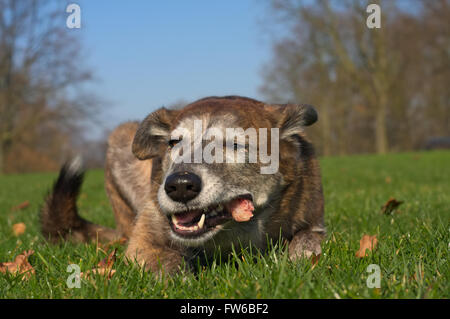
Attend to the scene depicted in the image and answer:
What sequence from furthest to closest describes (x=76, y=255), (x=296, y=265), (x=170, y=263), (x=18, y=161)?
(x=18, y=161) → (x=76, y=255) → (x=170, y=263) → (x=296, y=265)

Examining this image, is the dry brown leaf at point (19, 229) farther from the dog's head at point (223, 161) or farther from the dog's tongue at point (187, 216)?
the dog's tongue at point (187, 216)

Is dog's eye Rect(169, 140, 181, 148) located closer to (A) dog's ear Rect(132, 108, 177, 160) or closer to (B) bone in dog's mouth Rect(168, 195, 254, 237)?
(A) dog's ear Rect(132, 108, 177, 160)

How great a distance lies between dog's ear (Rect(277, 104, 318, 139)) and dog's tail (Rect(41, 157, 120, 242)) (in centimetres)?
223

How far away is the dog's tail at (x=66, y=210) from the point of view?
183 inches

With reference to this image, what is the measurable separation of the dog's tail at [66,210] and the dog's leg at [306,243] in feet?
7.09

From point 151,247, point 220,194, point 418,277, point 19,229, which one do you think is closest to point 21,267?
point 151,247

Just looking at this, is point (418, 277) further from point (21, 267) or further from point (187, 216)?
point (21, 267)

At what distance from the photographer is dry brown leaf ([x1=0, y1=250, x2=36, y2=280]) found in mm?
3025

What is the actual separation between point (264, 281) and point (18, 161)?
42141 millimetres

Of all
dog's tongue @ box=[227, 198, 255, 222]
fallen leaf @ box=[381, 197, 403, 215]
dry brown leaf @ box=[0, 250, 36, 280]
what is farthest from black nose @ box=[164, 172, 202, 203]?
fallen leaf @ box=[381, 197, 403, 215]

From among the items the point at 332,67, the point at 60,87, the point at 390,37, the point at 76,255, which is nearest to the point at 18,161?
the point at 60,87

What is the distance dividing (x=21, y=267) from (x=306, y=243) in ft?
7.03

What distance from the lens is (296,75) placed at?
121 ft

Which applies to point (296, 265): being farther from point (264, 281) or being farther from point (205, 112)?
point (205, 112)
